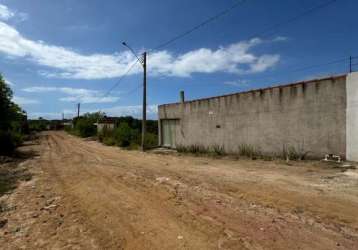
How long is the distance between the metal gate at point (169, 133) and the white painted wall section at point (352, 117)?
13458mm

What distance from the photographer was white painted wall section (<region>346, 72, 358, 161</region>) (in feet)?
39.8

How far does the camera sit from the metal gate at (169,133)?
24.5m

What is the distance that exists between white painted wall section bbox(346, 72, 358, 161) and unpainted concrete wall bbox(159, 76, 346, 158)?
0.16 meters

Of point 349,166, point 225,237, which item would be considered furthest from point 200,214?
point 349,166

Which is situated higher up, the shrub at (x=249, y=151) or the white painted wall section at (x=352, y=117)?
the white painted wall section at (x=352, y=117)

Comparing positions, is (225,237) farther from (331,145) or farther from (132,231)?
(331,145)

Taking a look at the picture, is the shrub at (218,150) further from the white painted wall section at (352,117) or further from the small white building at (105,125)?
the small white building at (105,125)

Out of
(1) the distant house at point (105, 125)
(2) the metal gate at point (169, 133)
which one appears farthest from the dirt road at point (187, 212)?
(1) the distant house at point (105, 125)

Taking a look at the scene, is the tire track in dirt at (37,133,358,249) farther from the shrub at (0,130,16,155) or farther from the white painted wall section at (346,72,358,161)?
the shrub at (0,130,16,155)

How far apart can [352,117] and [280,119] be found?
11.0 feet

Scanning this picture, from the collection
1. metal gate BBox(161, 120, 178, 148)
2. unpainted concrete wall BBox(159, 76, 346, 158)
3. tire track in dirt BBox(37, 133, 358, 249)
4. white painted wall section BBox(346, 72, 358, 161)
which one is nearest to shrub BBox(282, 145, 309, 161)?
unpainted concrete wall BBox(159, 76, 346, 158)

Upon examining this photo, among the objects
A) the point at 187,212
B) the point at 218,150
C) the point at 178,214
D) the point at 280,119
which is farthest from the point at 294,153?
the point at 178,214

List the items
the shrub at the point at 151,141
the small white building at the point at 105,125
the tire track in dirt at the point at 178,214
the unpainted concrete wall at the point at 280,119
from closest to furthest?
1. the tire track in dirt at the point at 178,214
2. the unpainted concrete wall at the point at 280,119
3. the shrub at the point at 151,141
4. the small white building at the point at 105,125

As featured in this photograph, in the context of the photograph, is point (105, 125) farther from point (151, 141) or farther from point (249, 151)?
point (249, 151)
